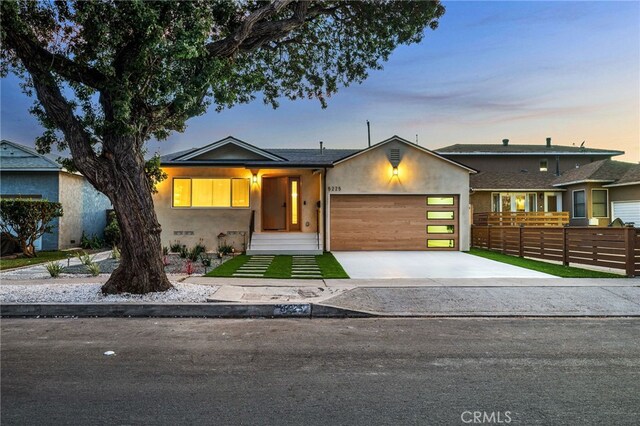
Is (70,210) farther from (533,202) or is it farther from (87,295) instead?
(533,202)

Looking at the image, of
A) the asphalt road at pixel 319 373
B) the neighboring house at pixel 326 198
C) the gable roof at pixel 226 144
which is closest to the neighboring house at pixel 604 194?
the neighboring house at pixel 326 198

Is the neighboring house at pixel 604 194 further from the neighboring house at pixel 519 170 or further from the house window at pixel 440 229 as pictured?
the house window at pixel 440 229

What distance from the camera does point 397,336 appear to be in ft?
18.2

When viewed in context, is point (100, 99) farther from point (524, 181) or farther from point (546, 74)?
point (524, 181)

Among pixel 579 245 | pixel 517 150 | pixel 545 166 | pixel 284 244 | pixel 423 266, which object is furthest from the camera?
pixel 517 150

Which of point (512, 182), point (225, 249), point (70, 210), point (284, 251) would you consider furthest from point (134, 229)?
point (512, 182)

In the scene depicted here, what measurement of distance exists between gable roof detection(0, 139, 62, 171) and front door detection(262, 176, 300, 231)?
8458mm

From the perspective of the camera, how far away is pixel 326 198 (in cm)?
1680

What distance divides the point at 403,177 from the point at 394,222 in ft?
6.22

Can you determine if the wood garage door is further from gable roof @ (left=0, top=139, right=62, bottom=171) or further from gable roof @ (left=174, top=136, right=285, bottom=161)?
gable roof @ (left=0, top=139, right=62, bottom=171)

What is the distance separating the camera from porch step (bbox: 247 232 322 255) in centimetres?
1545

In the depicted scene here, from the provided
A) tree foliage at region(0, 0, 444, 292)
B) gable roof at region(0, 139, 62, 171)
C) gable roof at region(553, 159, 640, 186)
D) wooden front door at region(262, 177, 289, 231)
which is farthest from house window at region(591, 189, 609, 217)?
gable roof at region(0, 139, 62, 171)

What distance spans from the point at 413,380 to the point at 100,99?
23.7ft

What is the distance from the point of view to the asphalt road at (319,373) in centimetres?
318
